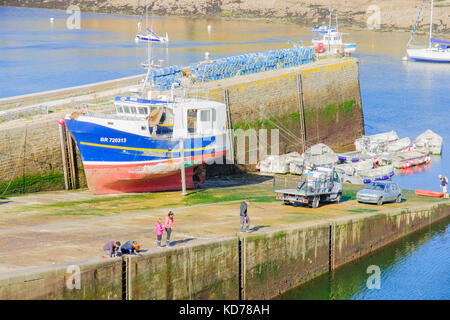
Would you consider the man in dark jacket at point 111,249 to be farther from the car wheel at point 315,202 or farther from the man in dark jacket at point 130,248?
the car wheel at point 315,202

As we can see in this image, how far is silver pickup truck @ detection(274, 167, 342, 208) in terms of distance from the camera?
32.7 metres

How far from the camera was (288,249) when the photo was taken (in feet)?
89.6

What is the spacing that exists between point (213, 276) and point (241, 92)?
2613 cm

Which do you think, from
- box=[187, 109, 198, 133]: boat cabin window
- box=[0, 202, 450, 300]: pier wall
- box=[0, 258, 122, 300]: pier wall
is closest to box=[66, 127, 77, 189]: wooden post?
box=[187, 109, 198, 133]: boat cabin window

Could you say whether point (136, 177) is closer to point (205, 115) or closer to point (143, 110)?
point (143, 110)

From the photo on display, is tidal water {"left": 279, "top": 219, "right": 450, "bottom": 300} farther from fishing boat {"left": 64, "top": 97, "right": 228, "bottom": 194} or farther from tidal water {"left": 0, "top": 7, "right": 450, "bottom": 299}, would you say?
fishing boat {"left": 64, "top": 97, "right": 228, "bottom": 194}

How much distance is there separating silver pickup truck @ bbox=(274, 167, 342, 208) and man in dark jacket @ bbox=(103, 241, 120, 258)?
41.5 ft

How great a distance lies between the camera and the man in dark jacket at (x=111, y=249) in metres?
21.5

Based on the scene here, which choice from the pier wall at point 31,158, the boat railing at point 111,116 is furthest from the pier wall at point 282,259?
the pier wall at point 31,158

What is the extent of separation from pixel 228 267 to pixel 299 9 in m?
147

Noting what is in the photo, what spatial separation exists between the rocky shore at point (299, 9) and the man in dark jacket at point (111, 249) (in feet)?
440

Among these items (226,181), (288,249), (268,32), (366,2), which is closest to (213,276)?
(288,249)

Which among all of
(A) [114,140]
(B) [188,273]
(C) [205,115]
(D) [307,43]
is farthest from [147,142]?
(D) [307,43]
